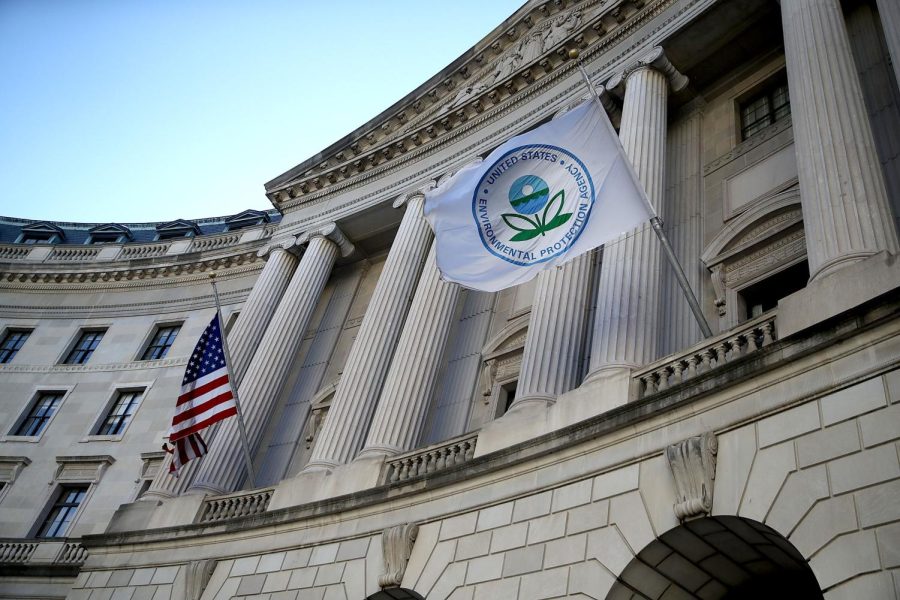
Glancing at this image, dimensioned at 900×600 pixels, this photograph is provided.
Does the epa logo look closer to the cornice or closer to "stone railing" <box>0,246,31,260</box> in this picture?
the cornice

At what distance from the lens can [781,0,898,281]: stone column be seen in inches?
480

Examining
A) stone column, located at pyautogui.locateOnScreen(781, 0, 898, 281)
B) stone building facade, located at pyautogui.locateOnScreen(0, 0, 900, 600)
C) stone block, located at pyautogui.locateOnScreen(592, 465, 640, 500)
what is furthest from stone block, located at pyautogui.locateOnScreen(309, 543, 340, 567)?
stone column, located at pyautogui.locateOnScreen(781, 0, 898, 281)

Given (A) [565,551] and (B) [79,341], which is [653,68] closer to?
(A) [565,551]

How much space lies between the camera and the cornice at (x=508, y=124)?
22.4m

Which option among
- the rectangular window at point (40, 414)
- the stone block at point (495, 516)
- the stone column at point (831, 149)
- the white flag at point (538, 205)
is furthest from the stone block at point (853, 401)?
the rectangular window at point (40, 414)

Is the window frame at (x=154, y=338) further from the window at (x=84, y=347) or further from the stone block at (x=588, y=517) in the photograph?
the stone block at (x=588, y=517)

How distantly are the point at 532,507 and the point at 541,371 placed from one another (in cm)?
335

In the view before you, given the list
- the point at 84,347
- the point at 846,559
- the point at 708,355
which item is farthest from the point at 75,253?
the point at 846,559

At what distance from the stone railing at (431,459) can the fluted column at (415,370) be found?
0.72 meters

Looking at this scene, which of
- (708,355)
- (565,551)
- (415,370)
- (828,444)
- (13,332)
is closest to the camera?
(828,444)

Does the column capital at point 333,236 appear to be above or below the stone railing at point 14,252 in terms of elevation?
below

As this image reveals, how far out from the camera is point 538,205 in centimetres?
1579

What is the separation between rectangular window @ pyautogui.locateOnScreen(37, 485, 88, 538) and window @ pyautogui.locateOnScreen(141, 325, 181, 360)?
632 cm

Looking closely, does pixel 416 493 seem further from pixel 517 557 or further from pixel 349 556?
pixel 517 557
